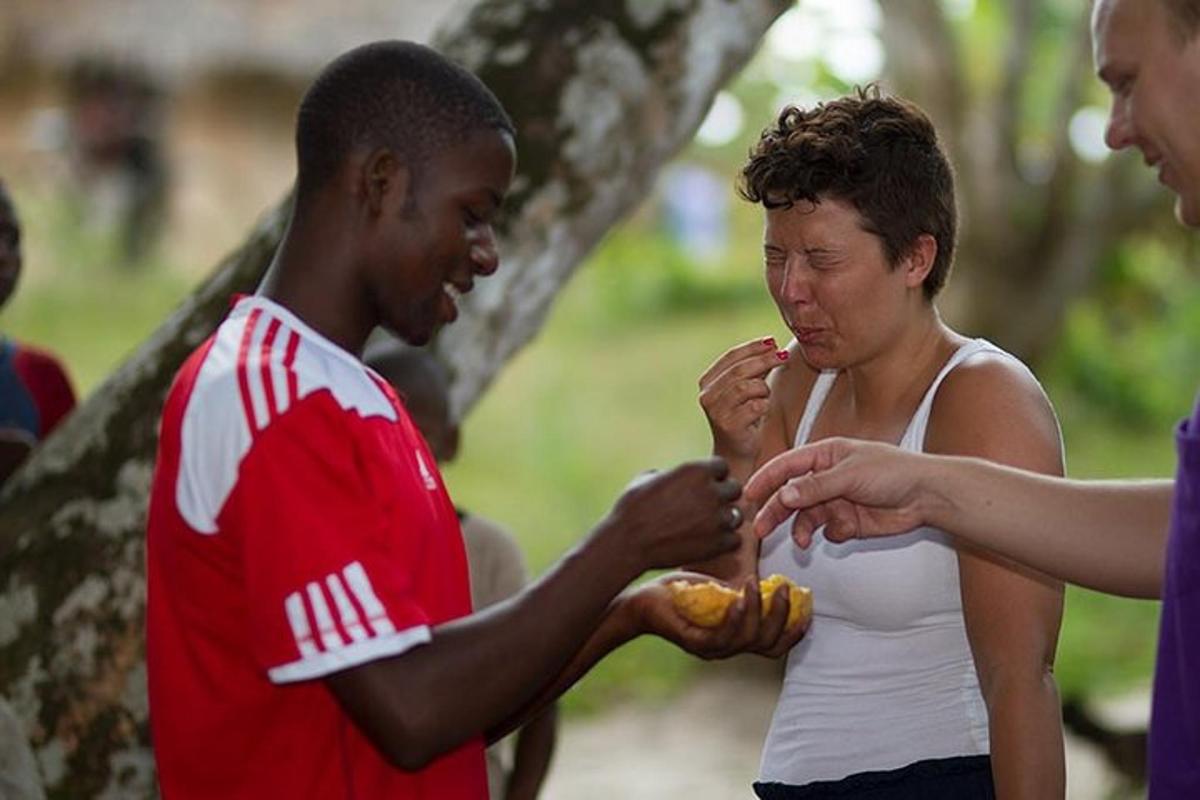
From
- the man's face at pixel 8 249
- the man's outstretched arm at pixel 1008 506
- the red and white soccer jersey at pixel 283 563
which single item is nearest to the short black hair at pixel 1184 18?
the man's outstretched arm at pixel 1008 506

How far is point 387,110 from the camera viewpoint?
2.51 m

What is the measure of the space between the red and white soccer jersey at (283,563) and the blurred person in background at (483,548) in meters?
1.38

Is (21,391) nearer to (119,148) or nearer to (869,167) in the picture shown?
(869,167)

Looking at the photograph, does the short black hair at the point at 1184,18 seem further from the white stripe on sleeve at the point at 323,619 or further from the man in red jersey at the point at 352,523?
the white stripe on sleeve at the point at 323,619

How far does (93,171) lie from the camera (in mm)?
16516

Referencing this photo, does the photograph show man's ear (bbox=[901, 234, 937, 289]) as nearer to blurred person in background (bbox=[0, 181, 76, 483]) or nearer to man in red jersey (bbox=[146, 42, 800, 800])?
man in red jersey (bbox=[146, 42, 800, 800])

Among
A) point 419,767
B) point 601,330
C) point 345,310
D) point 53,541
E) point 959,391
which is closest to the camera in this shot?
point 419,767

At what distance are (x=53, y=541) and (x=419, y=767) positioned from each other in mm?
1901

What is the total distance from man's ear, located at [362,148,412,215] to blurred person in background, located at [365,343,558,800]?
4.53 ft

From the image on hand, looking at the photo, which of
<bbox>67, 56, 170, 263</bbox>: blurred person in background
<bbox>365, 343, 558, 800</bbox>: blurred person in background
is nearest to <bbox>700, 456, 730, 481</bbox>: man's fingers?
<bbox>365, 343, 558, 800</bbox>: blurred person in background

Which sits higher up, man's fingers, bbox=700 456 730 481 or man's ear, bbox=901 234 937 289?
man's ear, bbox=901 234 937 289

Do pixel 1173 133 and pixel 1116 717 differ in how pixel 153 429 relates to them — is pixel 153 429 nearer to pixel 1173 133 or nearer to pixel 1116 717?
pixel 1173 133

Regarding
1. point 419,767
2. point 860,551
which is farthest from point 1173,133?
point 419,767

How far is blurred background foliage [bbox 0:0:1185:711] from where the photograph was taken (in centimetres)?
1051
